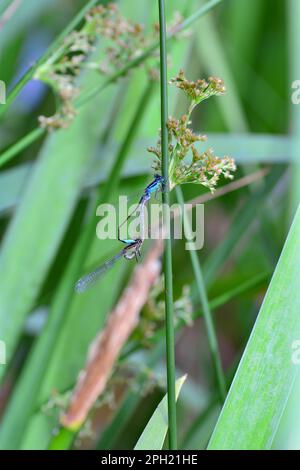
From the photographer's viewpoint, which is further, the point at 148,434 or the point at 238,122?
the point at 238,122

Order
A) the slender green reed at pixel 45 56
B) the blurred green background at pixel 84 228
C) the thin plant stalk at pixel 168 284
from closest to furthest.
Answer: the thin plant stalk at pixel 168 284 → the slender green reed at pixel 45 56 → the blurred green background at pixel 84 228

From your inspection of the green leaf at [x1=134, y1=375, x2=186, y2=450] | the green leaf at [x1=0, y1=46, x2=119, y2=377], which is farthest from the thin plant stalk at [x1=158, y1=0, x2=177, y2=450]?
the green leaf at [x1=0, y1=46, x2=119, y2=377]

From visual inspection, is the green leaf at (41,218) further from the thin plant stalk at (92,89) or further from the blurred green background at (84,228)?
the thin plant stalk at (92,89)

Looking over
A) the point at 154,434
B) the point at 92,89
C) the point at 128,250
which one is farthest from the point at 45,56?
the point at 154,434

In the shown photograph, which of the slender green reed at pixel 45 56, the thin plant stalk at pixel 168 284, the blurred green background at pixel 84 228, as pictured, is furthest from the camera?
the blurred green background at pixel 84 228

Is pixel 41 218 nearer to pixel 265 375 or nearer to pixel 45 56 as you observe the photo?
pixel 45 56

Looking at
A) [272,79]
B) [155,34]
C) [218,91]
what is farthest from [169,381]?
[272,79]

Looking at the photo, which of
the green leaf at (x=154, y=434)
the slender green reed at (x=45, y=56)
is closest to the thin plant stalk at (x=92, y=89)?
the slender green reed at (x=45, y=56)
